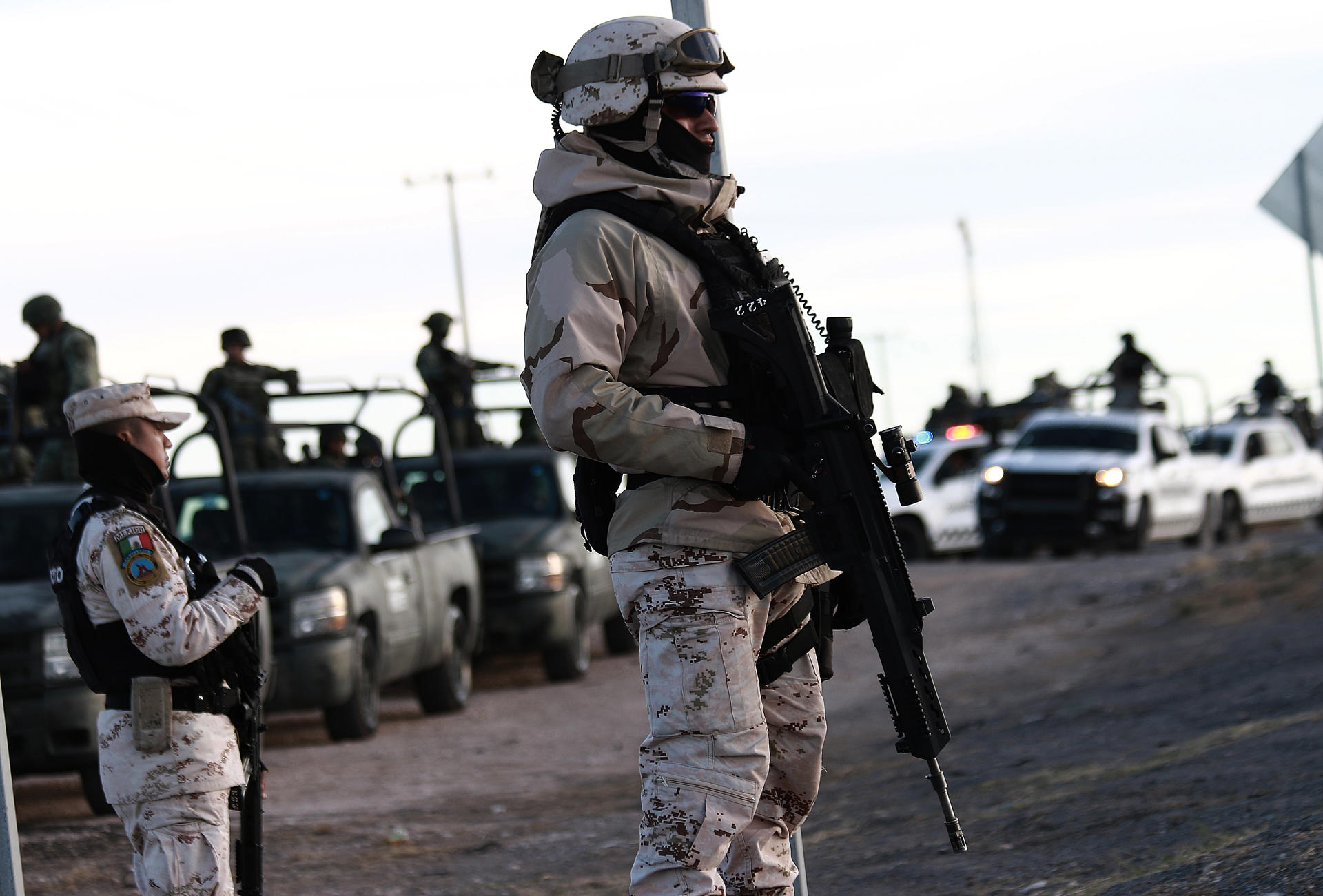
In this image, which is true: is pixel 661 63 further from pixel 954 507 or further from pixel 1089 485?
pixel 954 507

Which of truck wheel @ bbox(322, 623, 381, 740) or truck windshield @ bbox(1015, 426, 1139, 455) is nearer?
truck wheel @ bbox(322, 623, 381, 740)

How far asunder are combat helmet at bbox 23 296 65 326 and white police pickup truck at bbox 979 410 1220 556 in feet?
43.6

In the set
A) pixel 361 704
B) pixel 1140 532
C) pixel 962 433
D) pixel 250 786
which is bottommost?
pixel 1140 532

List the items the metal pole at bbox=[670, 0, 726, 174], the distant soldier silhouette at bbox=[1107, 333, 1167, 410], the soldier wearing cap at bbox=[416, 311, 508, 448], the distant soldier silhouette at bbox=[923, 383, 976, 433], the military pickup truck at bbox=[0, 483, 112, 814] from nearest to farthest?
1. the metal pole at bbox=[670, 0, 726, 174]
2. the military pickup truck at bbox=[0, 483, 112, 814]
3. the soldier wearing cap at bbox=[416, 311, 508, 448]
4. the distant soldier silhouette at bbox=[1107, 333, 1167, 410]
5. the distant soldier silhouette at bbox=[923, 383, 976, 433]

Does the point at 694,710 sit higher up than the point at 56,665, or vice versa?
the point at 694,710

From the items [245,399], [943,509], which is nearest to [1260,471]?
[943,509]

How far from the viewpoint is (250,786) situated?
175 inches

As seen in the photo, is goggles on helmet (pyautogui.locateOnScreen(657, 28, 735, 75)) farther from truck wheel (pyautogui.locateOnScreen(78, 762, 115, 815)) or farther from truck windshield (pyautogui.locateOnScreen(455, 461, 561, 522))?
truck windshield (pyautogui.locateOnScreen(455, 461, 561, 522))

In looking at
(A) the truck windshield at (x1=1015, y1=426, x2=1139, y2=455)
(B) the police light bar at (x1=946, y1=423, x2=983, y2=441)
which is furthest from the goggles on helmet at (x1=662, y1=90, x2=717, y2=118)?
(B) the police light bar at (x1=946, y1=423, x2=983, y2=441)

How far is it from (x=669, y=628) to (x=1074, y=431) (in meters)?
18.4

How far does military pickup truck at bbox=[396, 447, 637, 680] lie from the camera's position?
1266cm

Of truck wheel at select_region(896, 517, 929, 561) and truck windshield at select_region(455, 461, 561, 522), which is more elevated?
truck windshield at select_region(455, 461, 561, 522)

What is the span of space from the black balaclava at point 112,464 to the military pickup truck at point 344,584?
501 cm

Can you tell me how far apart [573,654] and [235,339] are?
3.39m
